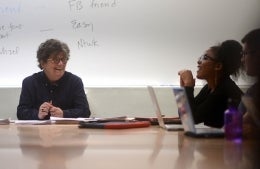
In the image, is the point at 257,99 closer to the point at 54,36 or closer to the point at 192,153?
the point at 192,153

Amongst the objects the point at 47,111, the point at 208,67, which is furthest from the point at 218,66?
the point at 47,111

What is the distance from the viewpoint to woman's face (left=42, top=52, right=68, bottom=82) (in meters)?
2.65

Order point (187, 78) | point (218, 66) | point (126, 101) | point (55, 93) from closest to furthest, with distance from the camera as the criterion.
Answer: point (218, 66), point (187, 78), point (55, 93), point (126, 101)

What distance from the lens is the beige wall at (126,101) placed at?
9.18 ft

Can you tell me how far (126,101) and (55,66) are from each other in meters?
0.60

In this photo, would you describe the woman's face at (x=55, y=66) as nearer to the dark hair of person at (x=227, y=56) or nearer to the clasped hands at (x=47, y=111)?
the clasped hands at (x=47, y=111)

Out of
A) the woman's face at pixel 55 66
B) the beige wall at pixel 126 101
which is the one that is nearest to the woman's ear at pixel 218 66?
the beige wall at pixel 126 101

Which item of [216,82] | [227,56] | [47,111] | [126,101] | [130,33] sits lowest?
[126,101]

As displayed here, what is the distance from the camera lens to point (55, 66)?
8.70 feet

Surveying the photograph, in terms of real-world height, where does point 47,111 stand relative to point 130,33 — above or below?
below

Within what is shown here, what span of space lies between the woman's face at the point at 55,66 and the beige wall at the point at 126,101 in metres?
0.28

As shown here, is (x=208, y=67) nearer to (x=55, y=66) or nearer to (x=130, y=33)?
(x=130, y=33)

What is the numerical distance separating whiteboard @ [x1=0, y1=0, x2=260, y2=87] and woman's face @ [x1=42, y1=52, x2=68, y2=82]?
20cm

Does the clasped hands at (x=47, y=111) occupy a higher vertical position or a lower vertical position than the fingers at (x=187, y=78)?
lower
